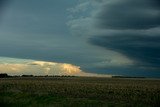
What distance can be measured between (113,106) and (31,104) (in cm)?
778

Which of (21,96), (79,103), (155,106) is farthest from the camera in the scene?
(21,96)

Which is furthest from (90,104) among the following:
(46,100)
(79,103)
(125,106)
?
(46,100)

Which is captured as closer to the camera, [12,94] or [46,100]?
[46,100]

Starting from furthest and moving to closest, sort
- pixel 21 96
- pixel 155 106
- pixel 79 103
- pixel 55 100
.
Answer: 1. pixel 21 96
2. pixel 55 100
3. pixel 79 103
4. pixel 155 106

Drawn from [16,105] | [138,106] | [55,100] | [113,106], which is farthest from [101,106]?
[16,105]

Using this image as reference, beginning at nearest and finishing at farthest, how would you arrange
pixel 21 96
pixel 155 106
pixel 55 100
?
pixel 155 106
pixel 55 100
pixel 21 96

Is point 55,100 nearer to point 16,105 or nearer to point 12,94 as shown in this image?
point 16,105

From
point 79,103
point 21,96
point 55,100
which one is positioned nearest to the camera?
point 79,103

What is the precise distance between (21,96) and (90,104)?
10277mm

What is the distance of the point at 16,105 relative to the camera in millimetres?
29531

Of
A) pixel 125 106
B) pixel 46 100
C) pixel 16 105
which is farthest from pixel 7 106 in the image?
pixel 125 106

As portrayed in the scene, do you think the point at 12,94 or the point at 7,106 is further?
the point at 12,94

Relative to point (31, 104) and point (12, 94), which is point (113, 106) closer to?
point (31, 104)

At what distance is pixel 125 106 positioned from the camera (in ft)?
88.7
